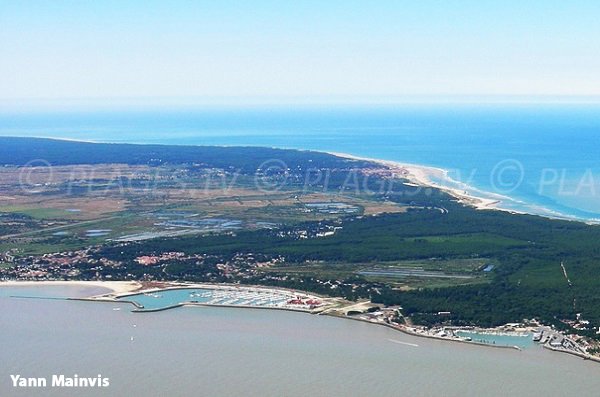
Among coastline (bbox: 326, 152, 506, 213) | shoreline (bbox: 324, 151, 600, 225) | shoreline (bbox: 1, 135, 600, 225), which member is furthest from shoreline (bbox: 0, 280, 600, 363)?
coastline (bbox: 326, 152, 506, 213)

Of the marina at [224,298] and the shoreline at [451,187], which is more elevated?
the shoreline at [451,187]

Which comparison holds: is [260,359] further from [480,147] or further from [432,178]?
[480,147]

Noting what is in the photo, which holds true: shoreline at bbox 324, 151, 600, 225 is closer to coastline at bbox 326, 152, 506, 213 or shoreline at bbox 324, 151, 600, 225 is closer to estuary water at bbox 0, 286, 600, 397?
coastline at bbox 326, 152, 506, 213

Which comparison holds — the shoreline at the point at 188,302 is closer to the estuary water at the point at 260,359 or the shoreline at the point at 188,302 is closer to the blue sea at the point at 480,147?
the estuary water at the point at 260,359

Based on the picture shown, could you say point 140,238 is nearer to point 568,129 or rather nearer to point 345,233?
point 345,233

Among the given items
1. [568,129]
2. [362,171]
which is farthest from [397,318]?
[568,129]

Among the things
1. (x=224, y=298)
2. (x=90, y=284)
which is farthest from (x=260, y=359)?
(x=90, y=284)

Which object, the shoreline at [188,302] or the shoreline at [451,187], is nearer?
the shoreline at [188,302]

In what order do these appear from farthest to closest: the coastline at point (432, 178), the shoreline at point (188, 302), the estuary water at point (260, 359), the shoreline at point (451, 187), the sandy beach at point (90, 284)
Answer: the coastline at point (432, 178)
the shoreline at point (451, 187)
the sandy beach at point (90, 284)
the shoreline at point (188, 302)
the estuary water at point (260, 359)

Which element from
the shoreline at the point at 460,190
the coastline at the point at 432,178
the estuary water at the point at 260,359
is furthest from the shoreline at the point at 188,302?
the coastline at the point at 432,178
